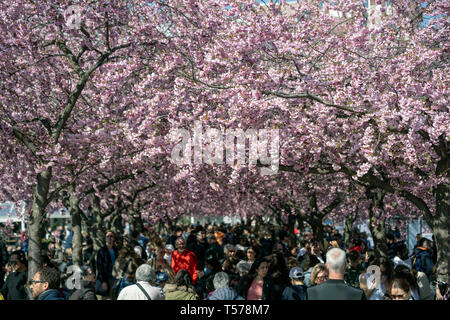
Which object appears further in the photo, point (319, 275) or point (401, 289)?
point (319, 275)

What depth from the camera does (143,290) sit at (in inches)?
273

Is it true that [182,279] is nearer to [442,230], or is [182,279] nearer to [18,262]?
[18,262]

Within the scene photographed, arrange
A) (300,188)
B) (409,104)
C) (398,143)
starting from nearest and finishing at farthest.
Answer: (409,104) → (398,143) → (300,188)

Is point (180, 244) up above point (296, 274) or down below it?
above

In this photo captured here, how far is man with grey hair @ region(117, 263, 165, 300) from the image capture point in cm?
689

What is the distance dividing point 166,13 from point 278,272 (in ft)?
25.5

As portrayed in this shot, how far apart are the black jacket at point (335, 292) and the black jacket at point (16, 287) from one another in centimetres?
496

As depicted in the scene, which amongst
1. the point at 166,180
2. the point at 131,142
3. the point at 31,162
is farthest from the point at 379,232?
the point at 31,162

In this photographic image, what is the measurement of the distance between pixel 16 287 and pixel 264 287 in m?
3.77

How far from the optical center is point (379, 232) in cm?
1877

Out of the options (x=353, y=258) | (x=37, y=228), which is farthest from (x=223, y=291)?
(x=37, y=228)

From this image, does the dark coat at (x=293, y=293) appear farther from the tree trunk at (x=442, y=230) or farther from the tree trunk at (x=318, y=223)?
the tree trunk at (x=318, y=223)

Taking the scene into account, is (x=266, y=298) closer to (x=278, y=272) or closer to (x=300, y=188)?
(x=278, y=272)

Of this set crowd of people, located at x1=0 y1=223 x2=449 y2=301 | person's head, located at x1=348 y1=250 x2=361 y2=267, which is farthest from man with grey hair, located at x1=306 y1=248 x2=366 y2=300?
person's head, located at x1=348 y1=250 x2=361 y2=267
